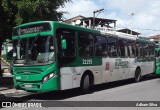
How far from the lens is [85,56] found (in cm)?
1302

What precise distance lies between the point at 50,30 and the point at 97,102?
3177 millimetres

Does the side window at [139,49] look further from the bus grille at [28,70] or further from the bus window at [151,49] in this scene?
the bus grille at [28,70]

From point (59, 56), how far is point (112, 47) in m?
4.82

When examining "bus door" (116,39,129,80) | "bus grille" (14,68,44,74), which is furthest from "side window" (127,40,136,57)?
"bus grille" (14,68,44,74)

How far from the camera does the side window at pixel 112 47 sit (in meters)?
15.1

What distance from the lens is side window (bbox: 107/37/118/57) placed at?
1506cm

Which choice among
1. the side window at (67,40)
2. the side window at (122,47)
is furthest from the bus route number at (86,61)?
the side window at (122,47)

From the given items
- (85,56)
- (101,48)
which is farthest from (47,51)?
(101,48)

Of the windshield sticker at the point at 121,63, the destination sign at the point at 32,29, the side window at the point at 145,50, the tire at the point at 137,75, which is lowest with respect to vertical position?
the tire at the point at 137,75

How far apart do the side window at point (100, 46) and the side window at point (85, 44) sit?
424 millimetres

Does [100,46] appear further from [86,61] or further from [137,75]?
[137,75]

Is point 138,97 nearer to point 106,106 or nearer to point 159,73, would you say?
point 106,106

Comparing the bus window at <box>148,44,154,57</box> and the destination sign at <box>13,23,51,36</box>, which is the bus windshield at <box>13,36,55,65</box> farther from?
the bus window at <box>148,44,154,57</box>

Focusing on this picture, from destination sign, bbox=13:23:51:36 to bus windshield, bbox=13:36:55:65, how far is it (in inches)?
11.7
